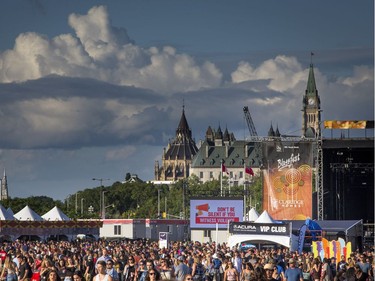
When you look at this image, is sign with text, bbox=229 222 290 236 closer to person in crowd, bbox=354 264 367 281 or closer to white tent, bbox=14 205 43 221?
person in crowd, bbox=354 264 367 281

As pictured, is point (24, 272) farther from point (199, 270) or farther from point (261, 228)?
point (261, 228)

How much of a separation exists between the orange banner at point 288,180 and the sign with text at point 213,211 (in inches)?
476

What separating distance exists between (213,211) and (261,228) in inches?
744

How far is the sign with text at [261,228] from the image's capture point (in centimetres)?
5016

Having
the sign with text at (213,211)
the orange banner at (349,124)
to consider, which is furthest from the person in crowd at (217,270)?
the orange banner at (349,124)

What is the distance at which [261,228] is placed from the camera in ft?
165

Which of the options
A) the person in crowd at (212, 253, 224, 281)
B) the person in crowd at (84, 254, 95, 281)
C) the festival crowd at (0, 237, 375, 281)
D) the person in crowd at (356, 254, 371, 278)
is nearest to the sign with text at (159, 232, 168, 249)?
the festival crowd at (0, 237, 375, 281)

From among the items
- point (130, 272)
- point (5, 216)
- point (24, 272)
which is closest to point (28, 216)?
point (5, 216)

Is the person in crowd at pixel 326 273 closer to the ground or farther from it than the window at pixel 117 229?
closer to the ground

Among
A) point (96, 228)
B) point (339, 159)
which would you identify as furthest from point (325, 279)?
point (96, 228)

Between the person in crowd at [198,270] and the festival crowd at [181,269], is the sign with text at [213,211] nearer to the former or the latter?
the festival crowd at [181,269]

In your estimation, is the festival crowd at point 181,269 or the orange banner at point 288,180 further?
the orange banner at point 288,180

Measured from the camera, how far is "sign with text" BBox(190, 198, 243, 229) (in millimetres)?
68938

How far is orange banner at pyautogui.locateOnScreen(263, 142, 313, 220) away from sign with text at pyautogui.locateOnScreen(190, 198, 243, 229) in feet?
39.6
